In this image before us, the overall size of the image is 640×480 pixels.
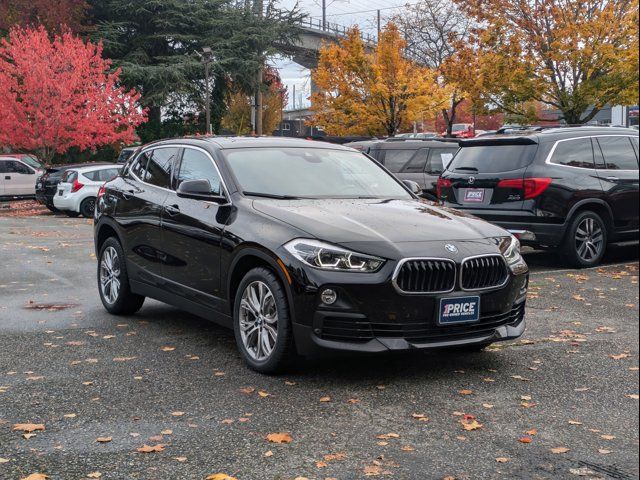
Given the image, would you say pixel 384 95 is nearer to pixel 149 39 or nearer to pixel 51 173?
pixel 51 173

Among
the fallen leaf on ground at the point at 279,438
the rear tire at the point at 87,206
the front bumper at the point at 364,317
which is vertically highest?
the front bumper at the point at 364,317

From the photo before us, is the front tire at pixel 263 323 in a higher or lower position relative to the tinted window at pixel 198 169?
lower

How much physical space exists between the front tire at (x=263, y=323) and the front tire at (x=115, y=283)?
2.32 metres

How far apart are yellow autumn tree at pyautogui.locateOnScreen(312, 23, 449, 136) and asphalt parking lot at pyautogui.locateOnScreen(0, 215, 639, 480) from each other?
26.9m

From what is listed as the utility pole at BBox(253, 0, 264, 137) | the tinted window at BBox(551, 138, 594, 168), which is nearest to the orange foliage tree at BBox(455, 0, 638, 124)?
the tinted window at BBox(551, 138, 594, 168)

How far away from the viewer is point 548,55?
2158 centimetres

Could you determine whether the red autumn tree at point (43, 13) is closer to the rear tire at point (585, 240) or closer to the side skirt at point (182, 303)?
the rear tire at point (585, 240)

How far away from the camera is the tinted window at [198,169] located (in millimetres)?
7070

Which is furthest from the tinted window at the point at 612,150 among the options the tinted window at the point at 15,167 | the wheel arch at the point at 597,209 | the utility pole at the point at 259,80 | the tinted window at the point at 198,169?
the utility pole at the point at 259,80

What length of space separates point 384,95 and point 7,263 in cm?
2302

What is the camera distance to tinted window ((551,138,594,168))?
1106 cm

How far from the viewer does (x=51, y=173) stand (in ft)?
90.2

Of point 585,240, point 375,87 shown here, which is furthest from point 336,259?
point 375,87

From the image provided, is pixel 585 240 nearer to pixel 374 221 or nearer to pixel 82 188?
pixel 374 221
